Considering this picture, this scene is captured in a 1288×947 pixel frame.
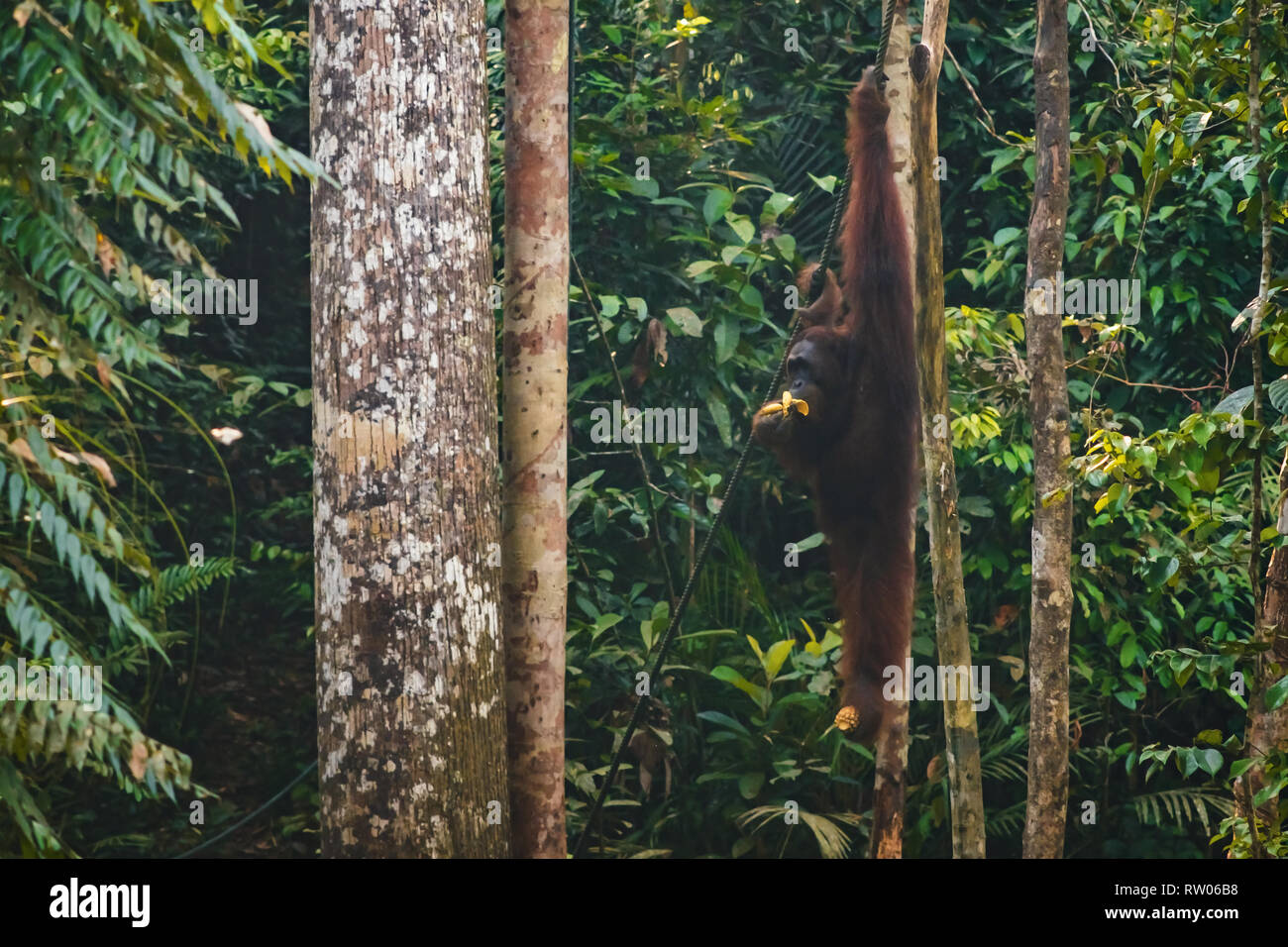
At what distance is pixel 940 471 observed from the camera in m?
3.55

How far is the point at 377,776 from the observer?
2.23 metres

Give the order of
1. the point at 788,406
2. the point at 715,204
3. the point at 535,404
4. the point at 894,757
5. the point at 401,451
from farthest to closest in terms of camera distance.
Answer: the point at 715,204 < the point at 894,757 < the point at 788,406 < the point at 535,404 < the point at 401,451

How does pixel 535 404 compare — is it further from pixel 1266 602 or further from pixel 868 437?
pixel 1266 602

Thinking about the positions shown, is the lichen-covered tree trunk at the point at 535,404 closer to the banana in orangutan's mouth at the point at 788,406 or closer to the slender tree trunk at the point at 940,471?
the banana in orangutan's mouth at the point at 788,406

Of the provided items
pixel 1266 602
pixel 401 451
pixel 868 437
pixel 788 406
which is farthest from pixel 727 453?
pixel 401 451

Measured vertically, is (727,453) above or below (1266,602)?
above

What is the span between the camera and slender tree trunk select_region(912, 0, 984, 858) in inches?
132

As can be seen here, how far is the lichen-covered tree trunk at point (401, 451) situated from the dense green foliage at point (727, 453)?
5.17 feet

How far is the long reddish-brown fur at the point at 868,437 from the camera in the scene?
3.38 m

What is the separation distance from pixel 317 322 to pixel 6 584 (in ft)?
2.59

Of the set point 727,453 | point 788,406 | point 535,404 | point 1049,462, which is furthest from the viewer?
point 727,453

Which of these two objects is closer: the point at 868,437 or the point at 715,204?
the point at 868,437

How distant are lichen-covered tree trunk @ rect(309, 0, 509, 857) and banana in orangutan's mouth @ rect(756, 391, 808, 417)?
1311 millimetres

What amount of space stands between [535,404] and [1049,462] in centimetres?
152
